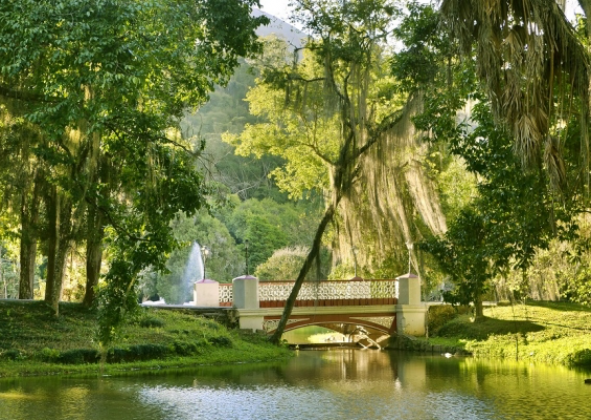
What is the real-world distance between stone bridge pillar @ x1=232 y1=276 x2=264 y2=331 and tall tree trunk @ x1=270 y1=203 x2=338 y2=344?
1.23m

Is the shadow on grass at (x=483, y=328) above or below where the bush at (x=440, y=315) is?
below

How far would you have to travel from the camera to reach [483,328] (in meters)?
28.2

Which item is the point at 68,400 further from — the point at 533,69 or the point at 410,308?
the point at 410,308

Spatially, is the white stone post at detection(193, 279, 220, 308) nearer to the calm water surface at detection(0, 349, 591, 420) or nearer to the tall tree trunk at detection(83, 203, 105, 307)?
the tall tree trunk at detection(83, 203, 105, 307)

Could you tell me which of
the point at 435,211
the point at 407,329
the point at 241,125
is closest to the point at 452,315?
the point at 407,329

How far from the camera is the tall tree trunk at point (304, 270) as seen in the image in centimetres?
2547

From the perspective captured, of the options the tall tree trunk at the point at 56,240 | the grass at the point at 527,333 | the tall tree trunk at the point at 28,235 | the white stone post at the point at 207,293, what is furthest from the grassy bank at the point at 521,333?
the tall tree trunk at the point at 28,235

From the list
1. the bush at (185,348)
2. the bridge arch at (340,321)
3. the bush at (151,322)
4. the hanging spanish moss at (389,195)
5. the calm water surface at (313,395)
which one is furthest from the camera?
the bridge arch at (340,321)

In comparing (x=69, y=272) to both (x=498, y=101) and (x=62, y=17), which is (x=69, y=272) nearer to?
(x=62, y=17)

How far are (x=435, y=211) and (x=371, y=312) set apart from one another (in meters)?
5.61

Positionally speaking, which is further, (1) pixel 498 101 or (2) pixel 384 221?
(2) pixel 384 221

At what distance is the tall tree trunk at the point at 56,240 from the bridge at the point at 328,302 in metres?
6.70

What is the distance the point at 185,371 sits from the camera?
20.6 metres

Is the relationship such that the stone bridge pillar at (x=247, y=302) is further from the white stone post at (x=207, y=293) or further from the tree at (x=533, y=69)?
the tree at (x=533, y=69)
